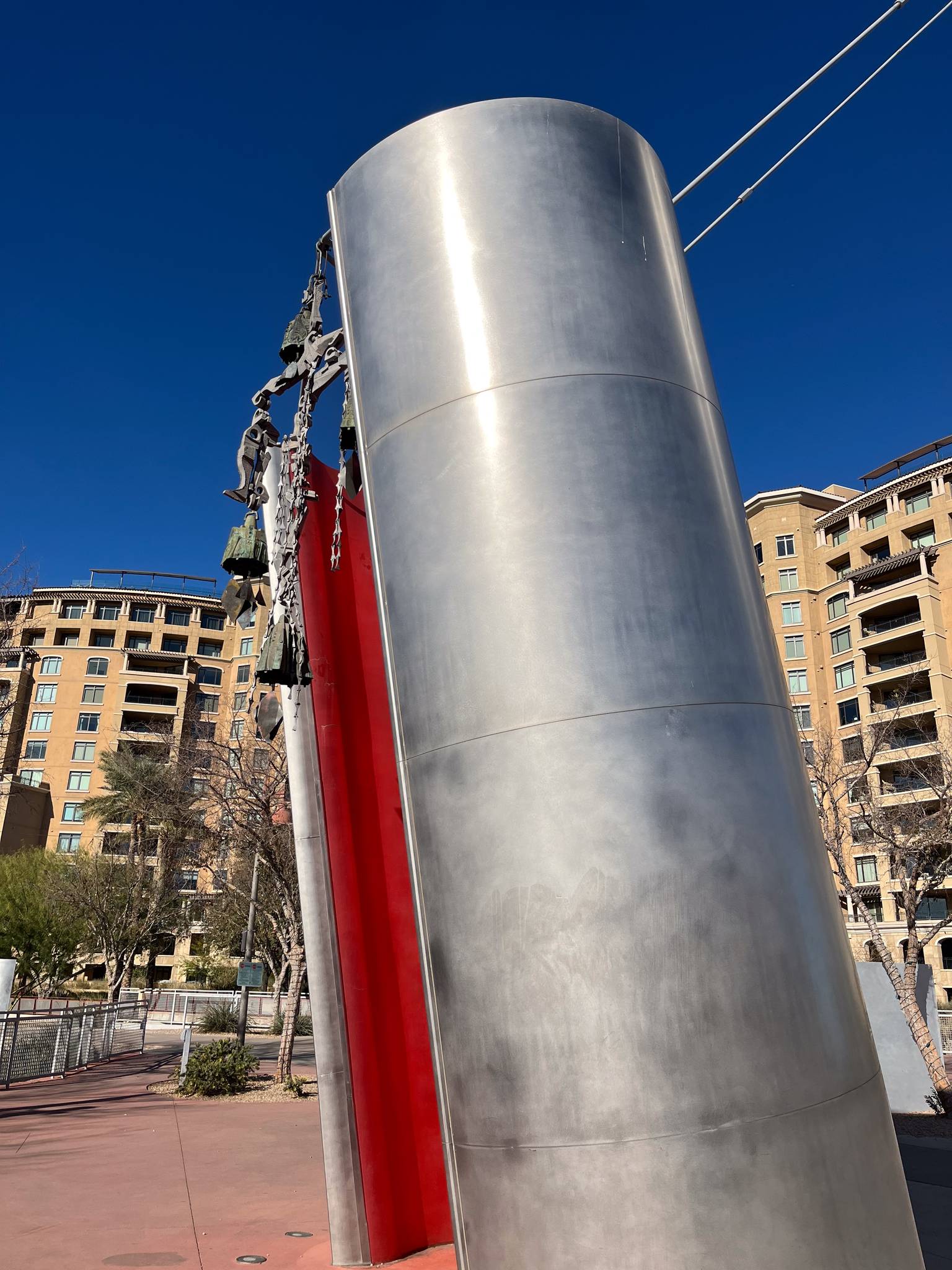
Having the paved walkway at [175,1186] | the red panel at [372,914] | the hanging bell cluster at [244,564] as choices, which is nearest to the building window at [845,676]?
the paved walkway at [175,1186]

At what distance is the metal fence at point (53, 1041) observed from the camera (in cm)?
1738

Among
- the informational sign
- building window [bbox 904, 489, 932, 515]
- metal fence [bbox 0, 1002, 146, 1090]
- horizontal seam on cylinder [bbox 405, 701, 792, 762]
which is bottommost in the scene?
metal fence [bbox 0, 1002, 146, 1090]

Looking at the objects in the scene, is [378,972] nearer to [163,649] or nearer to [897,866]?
[897,866]

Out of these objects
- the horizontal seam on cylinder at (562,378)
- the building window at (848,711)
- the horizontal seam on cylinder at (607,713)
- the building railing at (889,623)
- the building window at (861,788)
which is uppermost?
the building railing at (889,623)

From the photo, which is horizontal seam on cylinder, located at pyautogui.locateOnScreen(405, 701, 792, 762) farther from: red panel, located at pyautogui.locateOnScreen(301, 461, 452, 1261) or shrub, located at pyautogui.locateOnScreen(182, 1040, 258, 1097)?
shrub, located at pyautogui.locateOnScreen(182, 1040, 258, 1097)

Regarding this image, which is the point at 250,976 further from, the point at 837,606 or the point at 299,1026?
the point at 837,606

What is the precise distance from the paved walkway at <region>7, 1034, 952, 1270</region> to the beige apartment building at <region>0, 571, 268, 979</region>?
144 ft

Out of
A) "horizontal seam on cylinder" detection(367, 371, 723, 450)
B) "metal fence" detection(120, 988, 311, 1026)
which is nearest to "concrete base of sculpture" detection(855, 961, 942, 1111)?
"horizontal seam on cylinder" detection(367, 371, 723, 450)

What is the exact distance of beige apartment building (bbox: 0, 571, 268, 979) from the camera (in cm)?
6125

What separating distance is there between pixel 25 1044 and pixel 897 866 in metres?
18.9

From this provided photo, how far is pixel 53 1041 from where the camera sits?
62.1 feet

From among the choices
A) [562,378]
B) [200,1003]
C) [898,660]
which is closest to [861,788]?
[562,378]

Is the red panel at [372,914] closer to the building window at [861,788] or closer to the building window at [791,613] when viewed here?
the building window at [861,788]

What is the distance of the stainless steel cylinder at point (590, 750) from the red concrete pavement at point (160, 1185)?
383 centimetres
